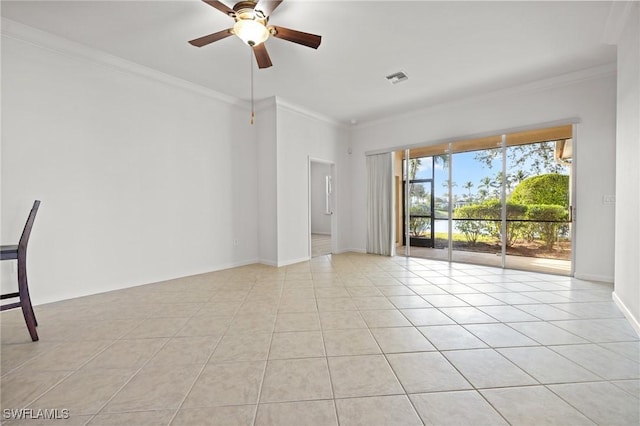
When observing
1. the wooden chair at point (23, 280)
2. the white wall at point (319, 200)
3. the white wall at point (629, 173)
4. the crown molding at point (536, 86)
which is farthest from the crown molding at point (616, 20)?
the white wall at point (319, 200)

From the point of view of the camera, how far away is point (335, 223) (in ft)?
22.0

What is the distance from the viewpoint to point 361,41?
3266 mm

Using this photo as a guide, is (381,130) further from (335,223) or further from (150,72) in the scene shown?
(150,72)

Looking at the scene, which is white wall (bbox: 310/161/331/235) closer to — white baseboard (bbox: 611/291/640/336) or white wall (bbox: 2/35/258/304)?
white wall (bbox: 2/35/258/304)

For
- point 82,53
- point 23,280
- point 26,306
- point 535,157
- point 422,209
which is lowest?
point 26,306

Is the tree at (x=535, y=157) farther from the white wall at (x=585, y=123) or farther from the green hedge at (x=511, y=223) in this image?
the green hedge at (x=511, y=223)

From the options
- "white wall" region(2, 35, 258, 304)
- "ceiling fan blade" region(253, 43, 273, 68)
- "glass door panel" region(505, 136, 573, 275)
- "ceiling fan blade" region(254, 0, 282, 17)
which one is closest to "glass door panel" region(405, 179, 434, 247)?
"glass door panel" region(505, 136, 573, 275)

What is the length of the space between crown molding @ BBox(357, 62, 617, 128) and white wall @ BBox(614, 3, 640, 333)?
1.07 m

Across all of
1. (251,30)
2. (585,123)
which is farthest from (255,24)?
(585,123)

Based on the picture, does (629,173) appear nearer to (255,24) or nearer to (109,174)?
(255,24)

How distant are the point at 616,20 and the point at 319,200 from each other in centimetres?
907

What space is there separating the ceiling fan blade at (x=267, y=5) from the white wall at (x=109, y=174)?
8.04 ft

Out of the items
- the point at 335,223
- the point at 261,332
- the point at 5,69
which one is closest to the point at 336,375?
the point at 261,332

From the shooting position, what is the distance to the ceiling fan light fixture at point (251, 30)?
251 centimetres
